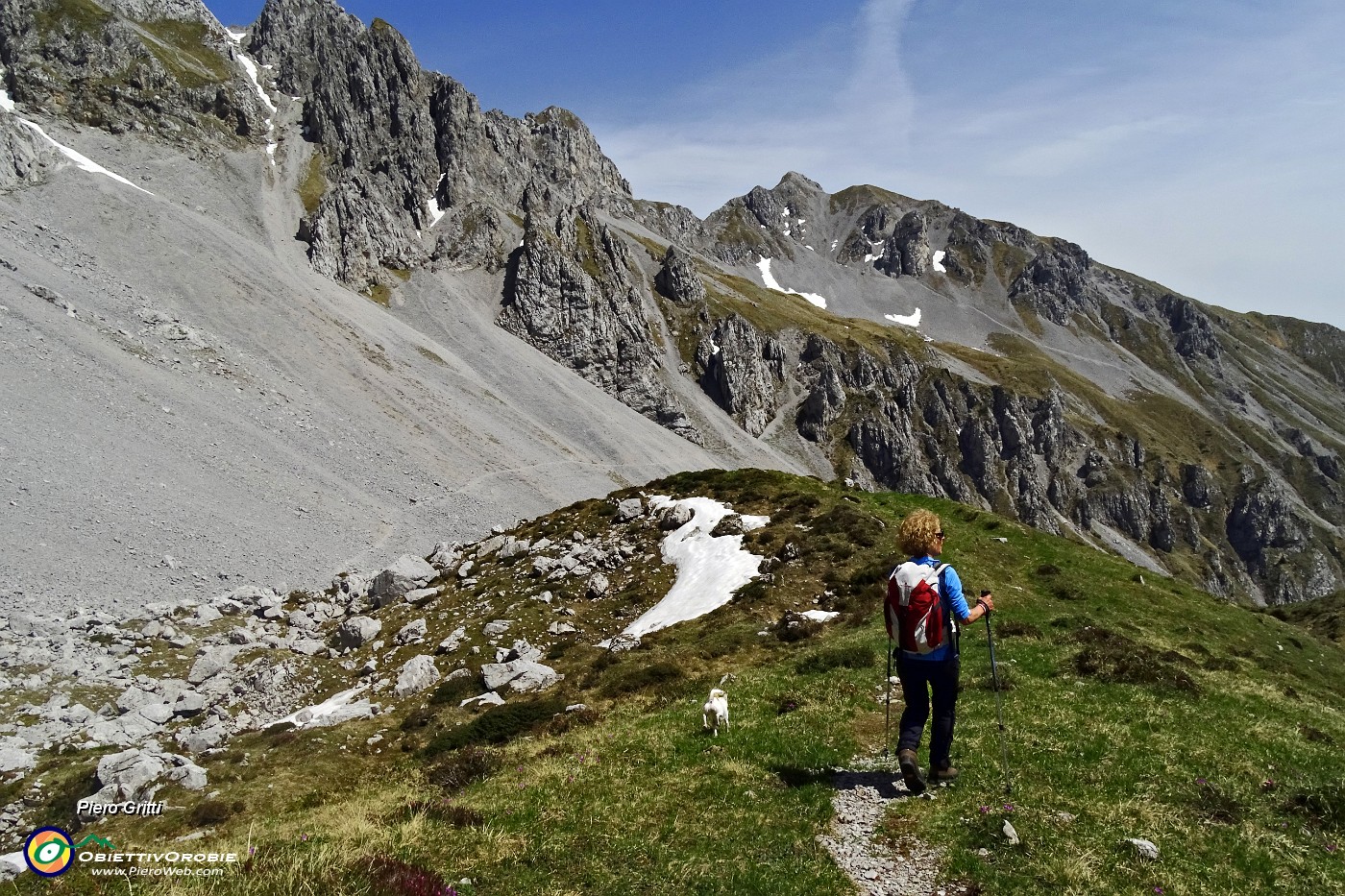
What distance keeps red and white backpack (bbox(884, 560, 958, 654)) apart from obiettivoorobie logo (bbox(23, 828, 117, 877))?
10.4 m

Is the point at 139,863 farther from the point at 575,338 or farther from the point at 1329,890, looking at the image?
the point at 575,338

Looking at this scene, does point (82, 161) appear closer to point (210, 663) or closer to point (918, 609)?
point (210, 663)

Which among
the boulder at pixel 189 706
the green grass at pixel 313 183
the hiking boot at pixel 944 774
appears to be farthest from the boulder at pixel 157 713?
the green grass at pixel 313 183

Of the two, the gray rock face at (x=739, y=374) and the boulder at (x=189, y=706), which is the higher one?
the gray rock face at (x=739, y=374)

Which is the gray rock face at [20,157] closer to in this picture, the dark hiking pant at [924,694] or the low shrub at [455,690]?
the low shrub at [455,690]

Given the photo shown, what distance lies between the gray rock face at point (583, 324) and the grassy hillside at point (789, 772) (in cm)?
12404

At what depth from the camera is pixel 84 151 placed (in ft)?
378

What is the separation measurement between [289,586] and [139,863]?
47.8 metres

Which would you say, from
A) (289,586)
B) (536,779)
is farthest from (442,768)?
(289,586)

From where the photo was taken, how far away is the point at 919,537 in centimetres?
1025

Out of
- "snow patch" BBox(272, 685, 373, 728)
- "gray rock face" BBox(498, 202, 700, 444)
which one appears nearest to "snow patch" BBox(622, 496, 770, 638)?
"snow patch" BBox(272, 685, 373, 728)

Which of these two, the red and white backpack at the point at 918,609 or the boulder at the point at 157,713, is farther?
A: the boulder at the point at 157,713

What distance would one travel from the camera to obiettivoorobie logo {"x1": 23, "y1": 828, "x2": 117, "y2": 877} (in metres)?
6.87

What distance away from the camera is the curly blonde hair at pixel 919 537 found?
10.2 metres
